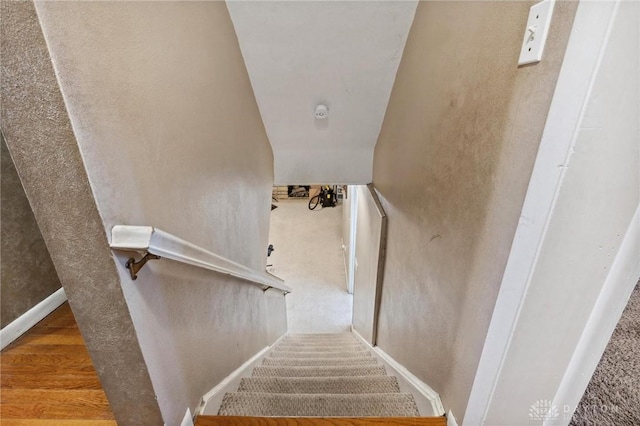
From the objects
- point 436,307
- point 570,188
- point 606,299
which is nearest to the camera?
point 570,188

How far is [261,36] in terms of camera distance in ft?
5.93

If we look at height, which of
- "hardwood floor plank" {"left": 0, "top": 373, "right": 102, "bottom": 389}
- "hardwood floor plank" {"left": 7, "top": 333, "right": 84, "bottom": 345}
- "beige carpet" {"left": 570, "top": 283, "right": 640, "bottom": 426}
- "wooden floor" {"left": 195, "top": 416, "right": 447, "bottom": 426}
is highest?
"beige carpet" {"left": 570, "top": 283, "right": 640, "bottom": 426}

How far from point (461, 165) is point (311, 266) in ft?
15.5

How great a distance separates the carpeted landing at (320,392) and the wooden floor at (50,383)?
0.54 m

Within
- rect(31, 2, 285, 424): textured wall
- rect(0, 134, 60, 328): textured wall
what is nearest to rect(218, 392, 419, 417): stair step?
rect(31, 2, 285, 424): textured wall

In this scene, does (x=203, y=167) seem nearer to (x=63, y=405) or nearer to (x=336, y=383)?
(x=63, y=405)

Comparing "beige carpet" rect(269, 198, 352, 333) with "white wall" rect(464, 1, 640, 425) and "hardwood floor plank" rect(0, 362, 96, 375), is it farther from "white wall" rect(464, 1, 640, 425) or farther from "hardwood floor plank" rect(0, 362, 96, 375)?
"white wall" rect(464, 1, 640, 425)

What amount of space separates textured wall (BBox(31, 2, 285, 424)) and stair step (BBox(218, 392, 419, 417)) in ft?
0.52

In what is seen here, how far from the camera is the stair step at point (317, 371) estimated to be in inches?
78.0

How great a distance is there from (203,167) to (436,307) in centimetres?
109

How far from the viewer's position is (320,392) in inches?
65.8

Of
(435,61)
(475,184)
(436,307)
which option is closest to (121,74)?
(475,184)

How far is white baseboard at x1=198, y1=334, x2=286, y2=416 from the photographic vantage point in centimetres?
126

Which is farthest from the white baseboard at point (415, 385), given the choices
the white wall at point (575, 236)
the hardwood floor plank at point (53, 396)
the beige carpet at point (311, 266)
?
the beige carpet at point (311, 266)
